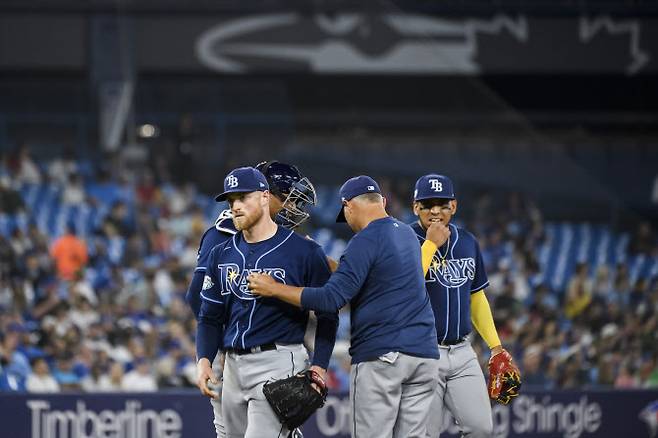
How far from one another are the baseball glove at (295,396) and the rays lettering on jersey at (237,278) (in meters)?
0.41

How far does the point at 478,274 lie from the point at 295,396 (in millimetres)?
1801

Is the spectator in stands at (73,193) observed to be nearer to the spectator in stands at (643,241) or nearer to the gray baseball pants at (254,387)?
the spectator in stands at (643,241)

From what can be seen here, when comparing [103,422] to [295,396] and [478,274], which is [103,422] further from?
[295,396]

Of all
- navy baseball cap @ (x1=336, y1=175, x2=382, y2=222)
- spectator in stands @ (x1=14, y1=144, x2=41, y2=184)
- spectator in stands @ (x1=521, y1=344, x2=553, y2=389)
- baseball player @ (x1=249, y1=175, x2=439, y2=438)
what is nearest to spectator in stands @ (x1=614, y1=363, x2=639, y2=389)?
spectator in stands @ (x1=521, y1=344, x2=553, y2=389)

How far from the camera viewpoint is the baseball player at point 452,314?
20.8 feet

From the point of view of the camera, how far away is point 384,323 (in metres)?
5.50

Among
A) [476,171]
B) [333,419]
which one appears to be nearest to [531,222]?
[476,171]

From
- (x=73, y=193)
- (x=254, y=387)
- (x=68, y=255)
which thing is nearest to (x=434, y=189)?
(x=254, y=387)

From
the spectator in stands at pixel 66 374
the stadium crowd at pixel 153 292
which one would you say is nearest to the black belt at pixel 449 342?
the stadium crowd at pixel 153 292

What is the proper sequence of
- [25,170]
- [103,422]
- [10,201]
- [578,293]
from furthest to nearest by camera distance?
1. [25,170]
2. [10,201]
3. [578,293]
4. [103,422]

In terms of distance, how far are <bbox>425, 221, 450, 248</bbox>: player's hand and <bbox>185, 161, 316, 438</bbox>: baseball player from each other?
60cm

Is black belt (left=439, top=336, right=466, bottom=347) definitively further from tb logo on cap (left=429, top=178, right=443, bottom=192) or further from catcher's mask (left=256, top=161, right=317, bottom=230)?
catcher's mask (left=256, top=161, right=317, bottom=230)

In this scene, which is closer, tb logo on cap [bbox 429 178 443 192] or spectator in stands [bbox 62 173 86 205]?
tb logo on cap [bbox 429 178 443 192]

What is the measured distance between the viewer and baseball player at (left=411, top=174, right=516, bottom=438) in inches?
250
